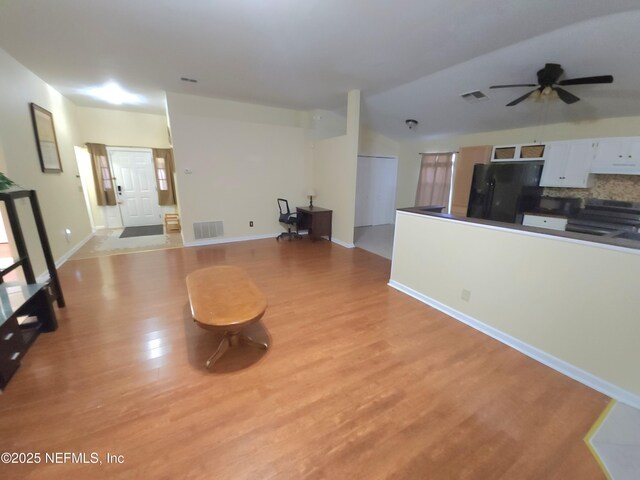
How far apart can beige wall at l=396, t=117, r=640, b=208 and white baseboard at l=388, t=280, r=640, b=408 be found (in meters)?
3.85

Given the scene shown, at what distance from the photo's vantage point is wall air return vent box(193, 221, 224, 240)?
16.7 feet

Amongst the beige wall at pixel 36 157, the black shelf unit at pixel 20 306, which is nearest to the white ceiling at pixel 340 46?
the beige wall at pixel 36 157

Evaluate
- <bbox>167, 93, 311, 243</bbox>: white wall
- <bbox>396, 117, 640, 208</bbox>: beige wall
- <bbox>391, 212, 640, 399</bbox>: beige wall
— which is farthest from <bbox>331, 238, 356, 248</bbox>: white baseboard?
<bbox>396, 117, 640, 208</bbox>: beige wall

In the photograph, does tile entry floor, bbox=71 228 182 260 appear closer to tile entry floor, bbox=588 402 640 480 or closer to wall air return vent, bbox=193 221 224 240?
wall air return vent, bbox=193 221 224 240

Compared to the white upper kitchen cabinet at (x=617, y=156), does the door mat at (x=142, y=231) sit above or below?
below

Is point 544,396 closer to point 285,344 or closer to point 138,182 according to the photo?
point 285,344

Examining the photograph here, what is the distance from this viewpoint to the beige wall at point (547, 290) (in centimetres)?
170

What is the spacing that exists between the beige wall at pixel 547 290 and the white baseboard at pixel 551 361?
0.10 feet

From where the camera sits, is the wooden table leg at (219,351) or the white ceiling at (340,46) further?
the white ceiling at (340,46)

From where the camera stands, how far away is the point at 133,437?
140 cm

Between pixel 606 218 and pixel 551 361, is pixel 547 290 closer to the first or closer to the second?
pixel 551 361

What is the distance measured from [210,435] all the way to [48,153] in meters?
4.97

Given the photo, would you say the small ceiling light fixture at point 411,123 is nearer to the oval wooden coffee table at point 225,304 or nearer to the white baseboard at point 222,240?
the white baseboard at point 222,240

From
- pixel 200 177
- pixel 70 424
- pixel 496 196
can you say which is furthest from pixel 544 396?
pixel 200 177
